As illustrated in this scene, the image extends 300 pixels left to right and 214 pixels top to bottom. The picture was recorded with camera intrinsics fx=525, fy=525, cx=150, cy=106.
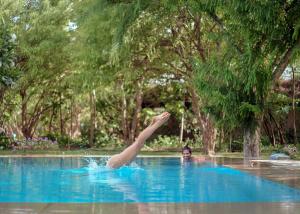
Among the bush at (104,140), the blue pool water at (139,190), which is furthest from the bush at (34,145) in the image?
the blue pool water at (139,190)

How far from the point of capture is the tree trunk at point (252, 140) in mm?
16984

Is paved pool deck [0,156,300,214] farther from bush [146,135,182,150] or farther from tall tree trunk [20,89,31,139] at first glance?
tall tree trunk [20,89,31,139]

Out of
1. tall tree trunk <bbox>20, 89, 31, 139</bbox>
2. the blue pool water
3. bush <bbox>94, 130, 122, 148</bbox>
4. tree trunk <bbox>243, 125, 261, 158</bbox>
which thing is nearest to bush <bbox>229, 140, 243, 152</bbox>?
bush <bbox>94, 130, 122, 148</bbox>

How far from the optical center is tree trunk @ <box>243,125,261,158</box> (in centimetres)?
1698

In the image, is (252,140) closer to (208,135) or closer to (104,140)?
(208,135)

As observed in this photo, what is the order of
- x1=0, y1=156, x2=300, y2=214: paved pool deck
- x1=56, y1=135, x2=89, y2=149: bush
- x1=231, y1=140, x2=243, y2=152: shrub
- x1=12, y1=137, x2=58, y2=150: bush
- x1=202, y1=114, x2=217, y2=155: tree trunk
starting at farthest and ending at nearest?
x1=56, y1=135, x2=89, y2=149: bush → x1=12, y1=137, x2=58, y2=150: bush → x1=231, y1=140, x2=243, y2=152: shrub → x1=202, y1=114, x2=217, y2=155: tree trunk → x1=0, y1=156, x2=300, y2=214: paved pool deck

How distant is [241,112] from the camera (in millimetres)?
16281

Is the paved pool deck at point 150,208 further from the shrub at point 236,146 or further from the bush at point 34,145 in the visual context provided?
the bush at point 34,145

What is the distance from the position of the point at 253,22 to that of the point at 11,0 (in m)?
17.3

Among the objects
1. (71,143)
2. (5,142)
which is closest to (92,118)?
(71,143)

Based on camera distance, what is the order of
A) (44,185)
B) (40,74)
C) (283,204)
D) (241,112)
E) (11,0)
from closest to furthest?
(283,204) < (44,185) < (241,112) < (11,0) < (40,74)

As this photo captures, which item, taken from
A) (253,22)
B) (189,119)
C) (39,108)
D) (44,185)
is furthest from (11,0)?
(44,185)

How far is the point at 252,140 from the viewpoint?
1731 centimetres

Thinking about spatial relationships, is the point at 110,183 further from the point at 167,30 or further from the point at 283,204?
the point at 167,30
